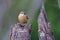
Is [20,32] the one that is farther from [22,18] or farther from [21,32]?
[22,18]

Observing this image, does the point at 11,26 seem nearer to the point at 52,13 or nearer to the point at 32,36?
the point at 32,36

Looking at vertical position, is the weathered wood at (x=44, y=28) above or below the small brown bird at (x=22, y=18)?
below

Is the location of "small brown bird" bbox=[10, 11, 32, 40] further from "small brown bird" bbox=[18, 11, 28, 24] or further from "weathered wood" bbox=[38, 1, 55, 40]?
"weathered wood" bbox=[38, 1, 55, 40]

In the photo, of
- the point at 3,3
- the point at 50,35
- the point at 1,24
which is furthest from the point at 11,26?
the point at 50,35

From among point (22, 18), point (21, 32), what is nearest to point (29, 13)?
point (22, 18)

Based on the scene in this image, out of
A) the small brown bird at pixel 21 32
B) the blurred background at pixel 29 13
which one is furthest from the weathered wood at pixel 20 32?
the blurred background at pixel 29 13

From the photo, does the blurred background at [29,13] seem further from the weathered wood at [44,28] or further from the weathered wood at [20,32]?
the weathered wood at [20,32]

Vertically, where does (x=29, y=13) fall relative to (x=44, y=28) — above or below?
above

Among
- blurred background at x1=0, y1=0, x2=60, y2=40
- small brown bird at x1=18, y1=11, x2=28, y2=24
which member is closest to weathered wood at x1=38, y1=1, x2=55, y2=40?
blurred background at x1=0, y1=0, x2=60, y2=40
